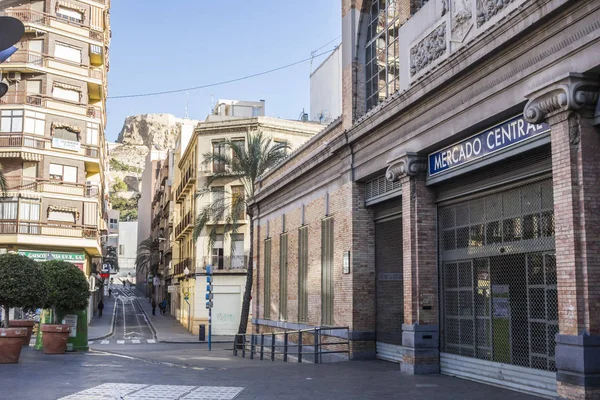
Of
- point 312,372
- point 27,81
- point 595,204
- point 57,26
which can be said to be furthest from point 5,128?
point 595,204

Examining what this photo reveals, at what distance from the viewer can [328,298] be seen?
20391 mm

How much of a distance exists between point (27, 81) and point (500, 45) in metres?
40.3

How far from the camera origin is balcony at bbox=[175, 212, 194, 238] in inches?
2208

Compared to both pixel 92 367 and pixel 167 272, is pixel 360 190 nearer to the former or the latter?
pixel 92 367

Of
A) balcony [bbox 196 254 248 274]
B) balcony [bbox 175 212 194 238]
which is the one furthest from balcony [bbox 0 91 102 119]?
balcony [bbox 196 254 248 274]

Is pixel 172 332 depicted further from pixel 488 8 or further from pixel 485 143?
pixel 488 8

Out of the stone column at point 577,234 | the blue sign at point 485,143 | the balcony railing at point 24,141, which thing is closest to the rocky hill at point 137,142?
the balcony railing at point 24,141

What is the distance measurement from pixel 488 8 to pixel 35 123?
126 feet

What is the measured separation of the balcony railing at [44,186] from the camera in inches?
1745

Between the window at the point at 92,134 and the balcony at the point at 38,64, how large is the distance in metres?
3.37

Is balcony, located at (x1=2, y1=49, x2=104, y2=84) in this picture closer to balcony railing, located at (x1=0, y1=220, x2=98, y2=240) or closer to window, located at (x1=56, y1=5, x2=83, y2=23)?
window, located at (x1=56, y1=5, x2=83, y2=23)

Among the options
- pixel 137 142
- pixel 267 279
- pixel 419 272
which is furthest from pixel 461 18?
pixel 137 142

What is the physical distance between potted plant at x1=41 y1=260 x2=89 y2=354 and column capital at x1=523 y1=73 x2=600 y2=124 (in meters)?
16.7

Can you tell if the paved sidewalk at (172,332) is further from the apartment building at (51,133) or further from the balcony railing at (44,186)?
the balcony railing at (44,186)
